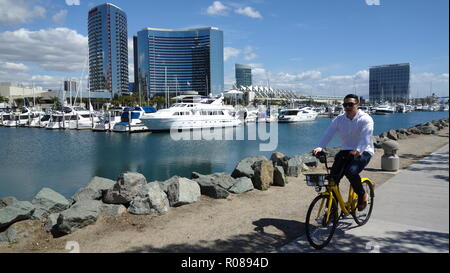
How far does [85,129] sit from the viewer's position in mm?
55906

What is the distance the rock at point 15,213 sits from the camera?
5.93 m

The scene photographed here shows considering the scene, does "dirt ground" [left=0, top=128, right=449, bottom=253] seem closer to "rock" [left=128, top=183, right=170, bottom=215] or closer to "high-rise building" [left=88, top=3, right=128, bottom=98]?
"rock" [left=128, top=183, right=170, bottom=215]

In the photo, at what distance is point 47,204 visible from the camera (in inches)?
279

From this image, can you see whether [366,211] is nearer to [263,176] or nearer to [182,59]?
[263,176]

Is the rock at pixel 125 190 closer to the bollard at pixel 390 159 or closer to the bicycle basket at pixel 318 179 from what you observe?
the bicycle basket at pixel 318 179

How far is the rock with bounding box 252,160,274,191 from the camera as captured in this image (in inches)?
341

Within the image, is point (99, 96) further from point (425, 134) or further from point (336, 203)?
point (336, 203)

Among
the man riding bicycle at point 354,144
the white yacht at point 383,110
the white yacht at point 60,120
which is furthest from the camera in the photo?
the white yacht at point 383,110

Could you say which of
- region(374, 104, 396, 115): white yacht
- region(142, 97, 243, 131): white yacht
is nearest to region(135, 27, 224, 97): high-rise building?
region(142, 97, 243, 131): white yacht

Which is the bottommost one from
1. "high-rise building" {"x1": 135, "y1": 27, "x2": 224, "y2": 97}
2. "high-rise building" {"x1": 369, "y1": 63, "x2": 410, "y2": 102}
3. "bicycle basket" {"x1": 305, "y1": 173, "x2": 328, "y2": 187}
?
"bicycle basket" {"x1": 305, "y1": 173, "x2": 328, "y2": 187}

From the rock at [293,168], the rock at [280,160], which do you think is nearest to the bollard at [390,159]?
the rock at [293,168]

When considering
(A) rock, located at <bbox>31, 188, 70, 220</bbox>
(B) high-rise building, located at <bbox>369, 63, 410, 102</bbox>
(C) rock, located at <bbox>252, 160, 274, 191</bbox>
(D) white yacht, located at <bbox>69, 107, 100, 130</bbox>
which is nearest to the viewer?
(A) rock, located at <bbox>31, 188, 70, 220</bbox>

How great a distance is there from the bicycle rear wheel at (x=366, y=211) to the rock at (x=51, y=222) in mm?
5180

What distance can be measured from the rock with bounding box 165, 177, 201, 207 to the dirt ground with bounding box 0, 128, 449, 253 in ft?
0.49
